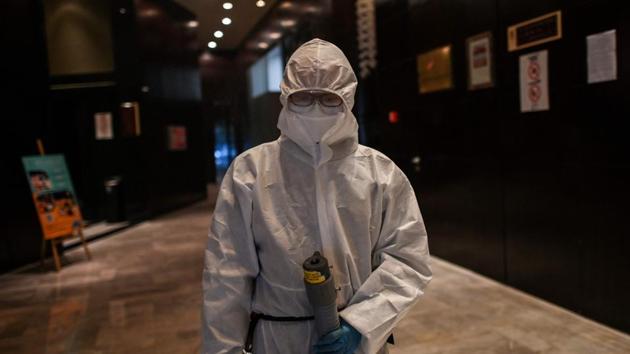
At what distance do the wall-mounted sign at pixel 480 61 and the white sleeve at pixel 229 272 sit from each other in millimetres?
3142

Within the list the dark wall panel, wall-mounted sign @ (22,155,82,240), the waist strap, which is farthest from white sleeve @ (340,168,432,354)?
wall-mounted sign @ (22,155,82,240)

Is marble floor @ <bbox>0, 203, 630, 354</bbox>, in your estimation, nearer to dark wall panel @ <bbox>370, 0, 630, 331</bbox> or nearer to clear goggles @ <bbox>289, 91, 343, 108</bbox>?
dark wall panel @ <bbox>370, 0, 630, 331</bbox>

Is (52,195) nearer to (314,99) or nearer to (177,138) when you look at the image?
(177,138)

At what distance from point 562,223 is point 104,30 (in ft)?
24.4

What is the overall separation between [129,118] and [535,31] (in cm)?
660

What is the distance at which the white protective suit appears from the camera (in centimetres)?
124

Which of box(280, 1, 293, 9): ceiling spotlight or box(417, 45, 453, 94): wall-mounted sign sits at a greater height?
box(280, 1, 293, 9): ceiling spotlight

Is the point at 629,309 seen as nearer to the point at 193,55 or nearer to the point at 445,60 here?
the point at 445,60

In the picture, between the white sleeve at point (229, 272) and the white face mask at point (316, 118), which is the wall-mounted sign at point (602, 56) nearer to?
the white face mask at point (316, 118)

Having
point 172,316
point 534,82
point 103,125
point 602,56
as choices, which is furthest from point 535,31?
point 103,125

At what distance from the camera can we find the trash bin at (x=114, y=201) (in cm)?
795

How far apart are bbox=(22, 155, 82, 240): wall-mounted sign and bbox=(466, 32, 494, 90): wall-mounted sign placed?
4389mm

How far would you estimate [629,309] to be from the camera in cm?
288

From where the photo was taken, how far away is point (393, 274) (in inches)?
49.4
